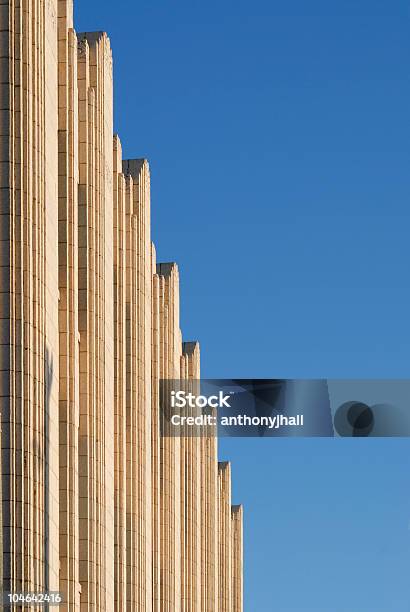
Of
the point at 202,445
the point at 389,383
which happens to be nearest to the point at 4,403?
the point at 389,383

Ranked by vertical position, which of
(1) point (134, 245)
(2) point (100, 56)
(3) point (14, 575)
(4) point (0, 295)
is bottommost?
(3) point (14, 575)

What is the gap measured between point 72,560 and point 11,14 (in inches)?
568

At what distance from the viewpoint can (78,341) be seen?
174 ft

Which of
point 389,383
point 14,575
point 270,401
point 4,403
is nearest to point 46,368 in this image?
point 4,403

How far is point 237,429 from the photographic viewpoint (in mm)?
62562

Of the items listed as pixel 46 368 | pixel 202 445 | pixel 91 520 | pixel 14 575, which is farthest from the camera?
pixel 202 445

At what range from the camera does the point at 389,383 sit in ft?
197

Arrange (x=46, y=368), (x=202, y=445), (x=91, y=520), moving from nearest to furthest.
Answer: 1. (x=46, y=368)
2. (x=91, y=520)
3. (x=202, y=445)

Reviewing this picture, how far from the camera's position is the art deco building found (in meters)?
45.0

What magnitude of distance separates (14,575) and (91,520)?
9884 millimetres

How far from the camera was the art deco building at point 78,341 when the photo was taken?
1770 inches

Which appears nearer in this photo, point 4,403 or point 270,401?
point 4,403

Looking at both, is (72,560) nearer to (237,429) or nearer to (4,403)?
(4,403)

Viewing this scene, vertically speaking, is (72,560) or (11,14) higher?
(11,14)
